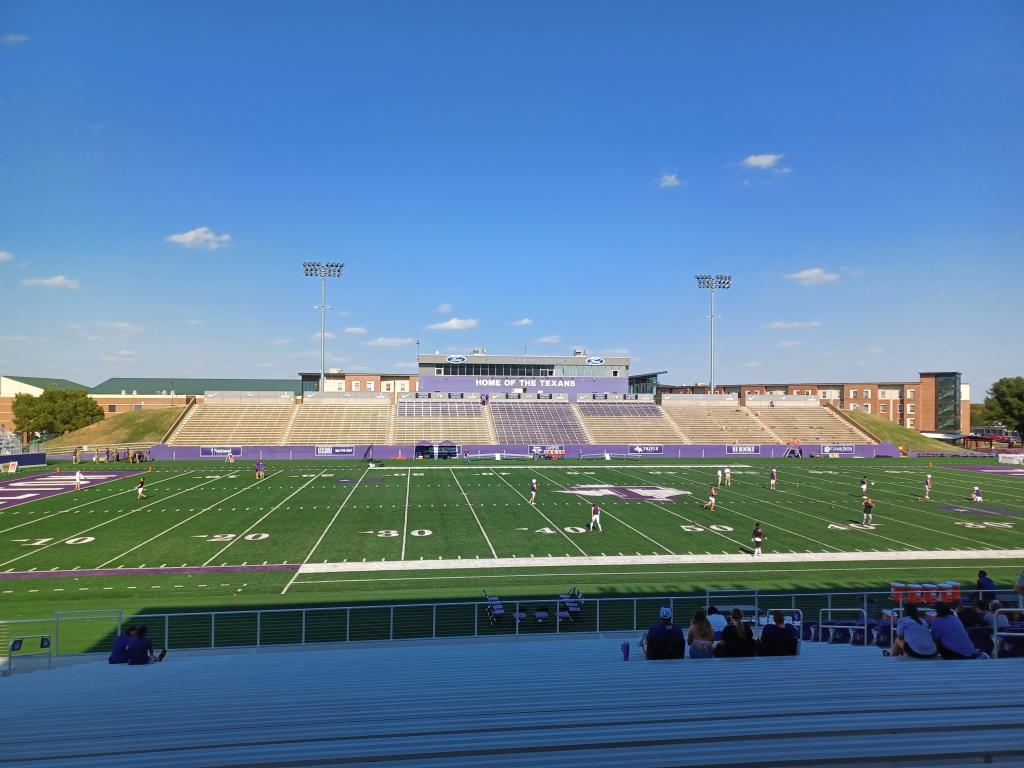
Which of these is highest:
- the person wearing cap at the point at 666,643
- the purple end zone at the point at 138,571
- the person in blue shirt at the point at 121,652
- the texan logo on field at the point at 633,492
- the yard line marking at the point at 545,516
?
the person wearing cap at the point at 666,643

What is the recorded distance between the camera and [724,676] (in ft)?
21.0

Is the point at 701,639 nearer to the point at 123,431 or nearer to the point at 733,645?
the point at 733,645

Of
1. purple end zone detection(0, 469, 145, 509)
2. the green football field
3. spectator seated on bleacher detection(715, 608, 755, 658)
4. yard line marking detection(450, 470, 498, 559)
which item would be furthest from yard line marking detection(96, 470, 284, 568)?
spectator seated on bleacher detection(715, 608, 755, 658)

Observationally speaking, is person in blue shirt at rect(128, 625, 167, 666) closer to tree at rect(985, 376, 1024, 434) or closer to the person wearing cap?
the person wearing cap

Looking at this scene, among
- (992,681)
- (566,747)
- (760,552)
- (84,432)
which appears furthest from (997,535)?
(84,432)

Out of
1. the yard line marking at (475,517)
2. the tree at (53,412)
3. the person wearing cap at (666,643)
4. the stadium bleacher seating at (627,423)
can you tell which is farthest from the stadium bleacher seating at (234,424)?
→ the person wearing cap at (666,643)

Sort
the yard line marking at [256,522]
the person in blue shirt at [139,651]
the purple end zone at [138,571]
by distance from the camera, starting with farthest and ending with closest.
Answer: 1. the yard line marking at [256,522]
2. the purple end zone at [138,571]
3. the person in blue shirt at [139,651]

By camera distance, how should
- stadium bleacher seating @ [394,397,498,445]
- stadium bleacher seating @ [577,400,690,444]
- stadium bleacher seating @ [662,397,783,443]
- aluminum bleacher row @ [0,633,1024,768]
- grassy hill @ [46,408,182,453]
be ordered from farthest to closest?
stadium bleacher seating @ [662,397,783,443] → stadium bleacher seating @ [577,400,690,444] → grassy hill @ [46,408,182,453] → stadium bleacher seating @ [394,397,498,445] → aluminum bleacher row @ [0,633,1024,768]

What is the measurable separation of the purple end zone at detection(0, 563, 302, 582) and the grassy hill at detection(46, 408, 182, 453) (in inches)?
1730

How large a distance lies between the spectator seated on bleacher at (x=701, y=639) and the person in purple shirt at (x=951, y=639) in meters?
2.51

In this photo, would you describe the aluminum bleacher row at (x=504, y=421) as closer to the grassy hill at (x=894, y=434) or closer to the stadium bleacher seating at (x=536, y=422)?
the stadium bleacher seating at (x=536, y=422)

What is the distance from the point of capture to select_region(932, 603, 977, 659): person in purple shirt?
7.04 metres

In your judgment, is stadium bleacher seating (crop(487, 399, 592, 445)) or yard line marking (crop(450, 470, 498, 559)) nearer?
yard line marking (crop(450, 470, 498, 559))

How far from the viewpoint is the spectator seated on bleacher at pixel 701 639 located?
788cm
